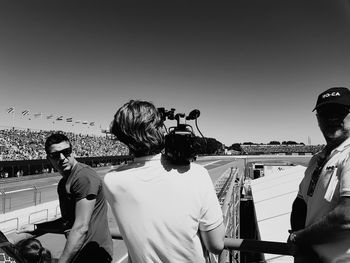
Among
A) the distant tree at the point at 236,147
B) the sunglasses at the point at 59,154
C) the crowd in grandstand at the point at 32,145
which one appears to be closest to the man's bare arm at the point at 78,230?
the sunglasses at the point at 59,154

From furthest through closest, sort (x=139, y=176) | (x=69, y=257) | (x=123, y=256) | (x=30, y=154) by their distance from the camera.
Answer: (x=30, y=154)
(x=123, y=256)
(x=69, y=257)
(x=139, y=176)

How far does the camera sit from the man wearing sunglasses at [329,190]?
171 cm

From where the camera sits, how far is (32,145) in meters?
47.3

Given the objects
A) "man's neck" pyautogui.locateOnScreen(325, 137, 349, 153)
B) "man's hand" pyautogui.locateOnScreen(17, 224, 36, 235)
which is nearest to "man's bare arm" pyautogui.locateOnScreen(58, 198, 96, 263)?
"man's hand" pyautogui.locateOnScreen(17, 224, 36, 235)

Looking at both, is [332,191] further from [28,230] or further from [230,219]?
[230,219]

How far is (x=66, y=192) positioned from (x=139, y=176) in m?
1.15

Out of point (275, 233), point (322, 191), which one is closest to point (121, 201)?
point (322, 191)

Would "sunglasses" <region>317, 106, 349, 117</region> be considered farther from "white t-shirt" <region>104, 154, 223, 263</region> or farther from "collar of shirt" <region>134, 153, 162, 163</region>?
"collar of shirt" <region>134, 153, 162, 163</region>

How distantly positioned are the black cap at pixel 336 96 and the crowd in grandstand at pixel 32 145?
38.4 meters

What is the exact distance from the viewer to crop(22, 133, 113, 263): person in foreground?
2.40 m

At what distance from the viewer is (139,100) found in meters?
1.92

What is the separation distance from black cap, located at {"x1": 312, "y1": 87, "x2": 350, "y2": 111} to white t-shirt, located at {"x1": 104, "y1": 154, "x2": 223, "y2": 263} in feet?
2.94

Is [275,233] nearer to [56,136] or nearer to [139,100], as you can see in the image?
[56,136]

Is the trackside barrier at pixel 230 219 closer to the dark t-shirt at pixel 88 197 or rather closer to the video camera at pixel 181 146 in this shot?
the dark t-shirt at pixel 88 197
